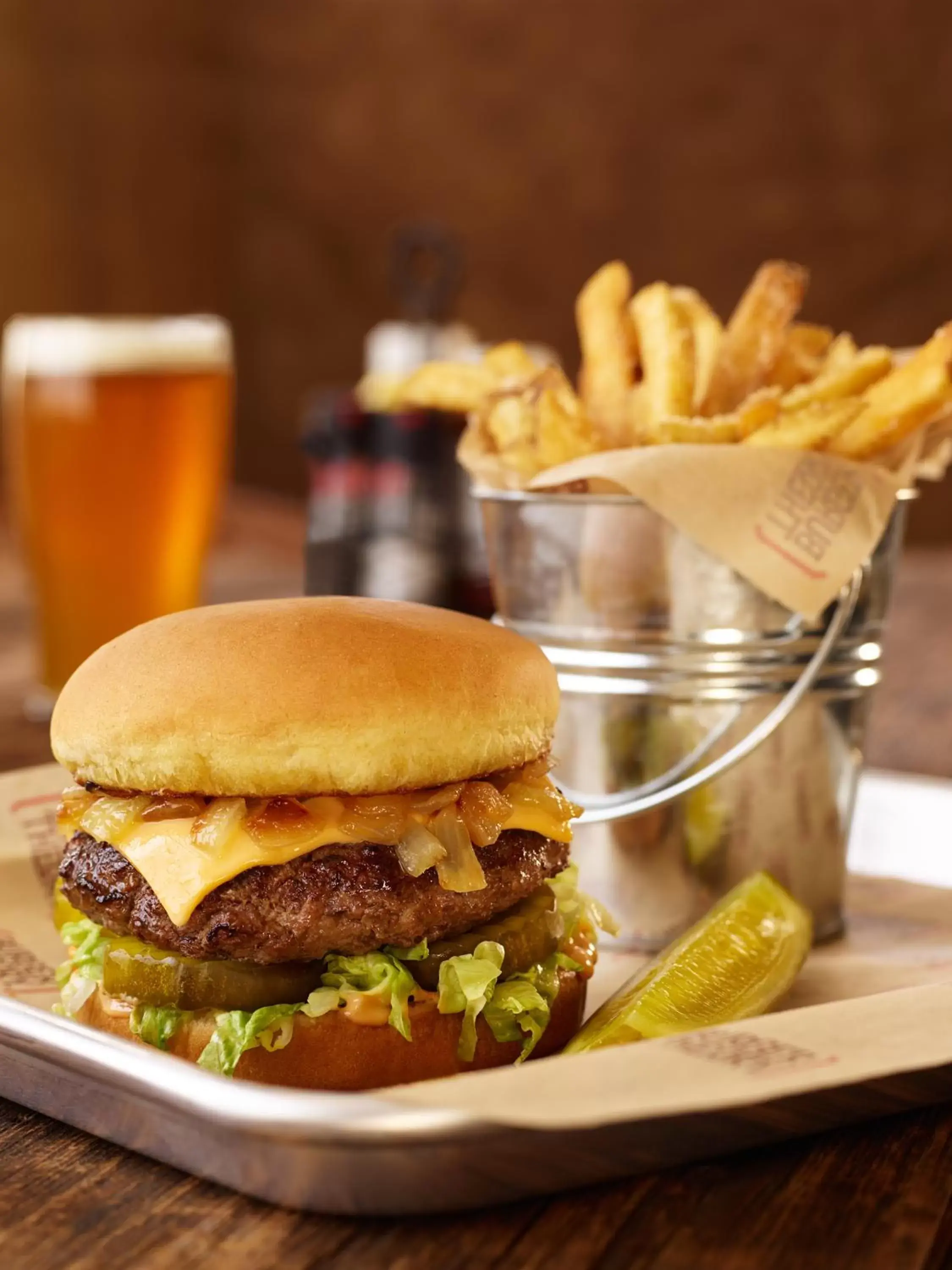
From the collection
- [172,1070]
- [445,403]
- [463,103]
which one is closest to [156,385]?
[445,403]

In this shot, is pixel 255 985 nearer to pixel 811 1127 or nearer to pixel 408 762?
pixel 408 762

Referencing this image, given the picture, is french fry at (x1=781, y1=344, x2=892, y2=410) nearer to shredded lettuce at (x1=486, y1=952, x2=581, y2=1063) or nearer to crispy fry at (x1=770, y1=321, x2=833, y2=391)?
crispy fry at (x1=770, y1=321, x2=833, y2=391)

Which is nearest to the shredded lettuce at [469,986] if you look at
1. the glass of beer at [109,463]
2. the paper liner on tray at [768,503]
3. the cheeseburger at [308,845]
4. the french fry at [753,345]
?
the cheeseburger at [308,845]

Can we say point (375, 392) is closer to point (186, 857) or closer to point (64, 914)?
point (64, 914)

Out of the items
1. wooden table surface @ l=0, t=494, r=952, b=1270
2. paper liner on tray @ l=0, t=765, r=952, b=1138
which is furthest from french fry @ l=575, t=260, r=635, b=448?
wooden table surface @ l=0, t=494, r=952, b=1270

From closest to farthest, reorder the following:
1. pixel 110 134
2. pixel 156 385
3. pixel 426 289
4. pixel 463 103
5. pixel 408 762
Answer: pixel 408 762
pixel 156 385
pixel 426 289
pixel 110 134
pixel 463 103

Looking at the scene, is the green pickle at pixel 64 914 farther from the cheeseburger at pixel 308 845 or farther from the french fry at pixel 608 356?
the french fry at pixel 608 356
